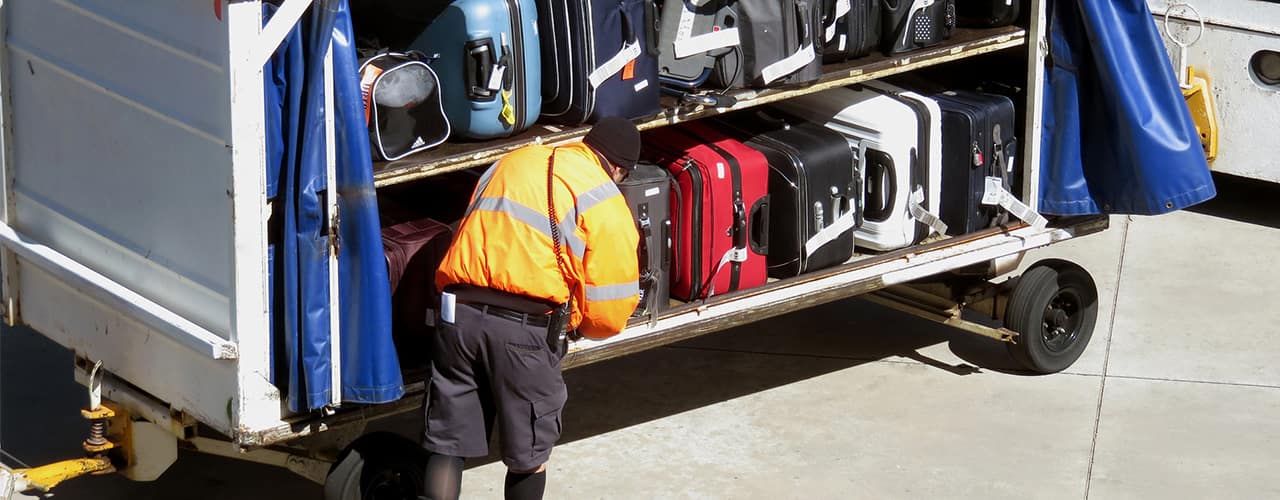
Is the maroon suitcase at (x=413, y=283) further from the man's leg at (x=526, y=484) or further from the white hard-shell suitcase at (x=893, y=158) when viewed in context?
the white hard-shell suitcase at (x=893, y=158)

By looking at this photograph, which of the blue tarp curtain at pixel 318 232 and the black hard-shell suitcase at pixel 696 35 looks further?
the black hard-shell suitcase at pixel 696 35

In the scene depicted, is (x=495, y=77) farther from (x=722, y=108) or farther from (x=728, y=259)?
(x=728, y=259)

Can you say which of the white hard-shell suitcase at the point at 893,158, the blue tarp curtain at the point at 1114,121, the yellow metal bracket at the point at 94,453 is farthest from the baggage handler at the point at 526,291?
the blue tarp curtain at the point at 1114,121

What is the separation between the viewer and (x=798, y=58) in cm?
626

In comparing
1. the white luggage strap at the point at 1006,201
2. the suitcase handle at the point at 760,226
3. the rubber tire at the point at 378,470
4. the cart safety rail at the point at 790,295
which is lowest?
the rubber tire at the point at 378,470

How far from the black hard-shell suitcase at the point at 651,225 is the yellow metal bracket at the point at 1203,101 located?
3955 millimetres

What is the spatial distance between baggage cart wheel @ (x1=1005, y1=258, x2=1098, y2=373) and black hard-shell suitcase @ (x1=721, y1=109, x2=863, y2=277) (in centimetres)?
93

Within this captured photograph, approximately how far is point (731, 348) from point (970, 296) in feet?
3.39

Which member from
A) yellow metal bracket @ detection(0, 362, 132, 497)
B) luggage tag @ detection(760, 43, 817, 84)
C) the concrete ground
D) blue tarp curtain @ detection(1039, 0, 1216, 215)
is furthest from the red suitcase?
yellow metal bracket @ detection(0, 362, 132, 497)

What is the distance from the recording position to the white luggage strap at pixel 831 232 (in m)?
6.57

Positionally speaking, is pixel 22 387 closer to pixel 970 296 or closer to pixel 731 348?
pixel 731 348

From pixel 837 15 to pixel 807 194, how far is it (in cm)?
65

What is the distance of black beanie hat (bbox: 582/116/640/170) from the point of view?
5.43 meters

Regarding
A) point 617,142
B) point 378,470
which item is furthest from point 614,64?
point 378,470
